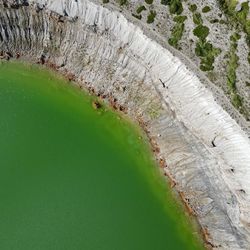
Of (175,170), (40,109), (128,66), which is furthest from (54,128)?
(175,170)

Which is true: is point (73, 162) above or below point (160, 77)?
below

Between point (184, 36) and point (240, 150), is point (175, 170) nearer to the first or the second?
point (240, 150)

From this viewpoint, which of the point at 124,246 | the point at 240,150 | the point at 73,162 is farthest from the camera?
the point at 73,162

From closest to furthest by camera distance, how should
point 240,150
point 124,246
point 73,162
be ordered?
point 240,150
point 124,246
point 73,162

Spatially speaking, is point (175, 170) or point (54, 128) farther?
point (54, 128)

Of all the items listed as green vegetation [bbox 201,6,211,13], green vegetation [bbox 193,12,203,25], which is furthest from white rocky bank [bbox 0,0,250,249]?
green vegetation [bbox 201,6,211,13]

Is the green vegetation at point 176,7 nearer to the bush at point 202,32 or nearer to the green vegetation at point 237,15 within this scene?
the bush at point 202,32

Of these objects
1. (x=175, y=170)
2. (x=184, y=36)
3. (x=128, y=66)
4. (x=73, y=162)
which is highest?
(x=184, y=36)

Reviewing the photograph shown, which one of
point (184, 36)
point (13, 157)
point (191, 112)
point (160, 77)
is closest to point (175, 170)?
point (191, 112)

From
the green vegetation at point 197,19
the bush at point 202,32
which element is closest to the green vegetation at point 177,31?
the green vegetation at point 197,19
